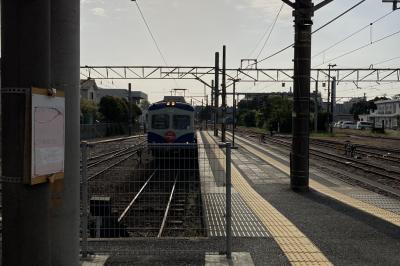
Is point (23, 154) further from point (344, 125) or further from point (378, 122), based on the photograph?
point (378, 122)

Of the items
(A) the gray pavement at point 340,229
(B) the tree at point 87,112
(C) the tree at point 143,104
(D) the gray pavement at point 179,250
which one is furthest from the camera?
(C) the tree at point 143,104

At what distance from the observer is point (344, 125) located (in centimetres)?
9850

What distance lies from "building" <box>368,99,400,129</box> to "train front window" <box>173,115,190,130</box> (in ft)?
279

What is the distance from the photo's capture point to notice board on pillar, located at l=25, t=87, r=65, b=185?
3.07m

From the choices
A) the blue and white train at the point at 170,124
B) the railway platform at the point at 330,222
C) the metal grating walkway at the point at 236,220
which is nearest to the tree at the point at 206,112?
the blue and white train at the point at 170,124

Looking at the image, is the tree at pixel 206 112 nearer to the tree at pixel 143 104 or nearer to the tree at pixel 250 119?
the tree at pixel 250 119

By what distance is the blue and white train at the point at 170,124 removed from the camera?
2259 centimetres

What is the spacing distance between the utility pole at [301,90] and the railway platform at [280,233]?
687 mm

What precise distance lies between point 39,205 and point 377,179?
15065 mm

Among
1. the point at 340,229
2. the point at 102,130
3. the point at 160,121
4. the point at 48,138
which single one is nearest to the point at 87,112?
the point at 102,130

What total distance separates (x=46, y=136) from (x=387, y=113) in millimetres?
117625

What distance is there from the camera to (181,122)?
74.6 feet

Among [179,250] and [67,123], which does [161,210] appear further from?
[67,123]

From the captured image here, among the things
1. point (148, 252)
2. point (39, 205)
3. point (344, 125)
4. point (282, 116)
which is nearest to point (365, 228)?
point (148, 252)
